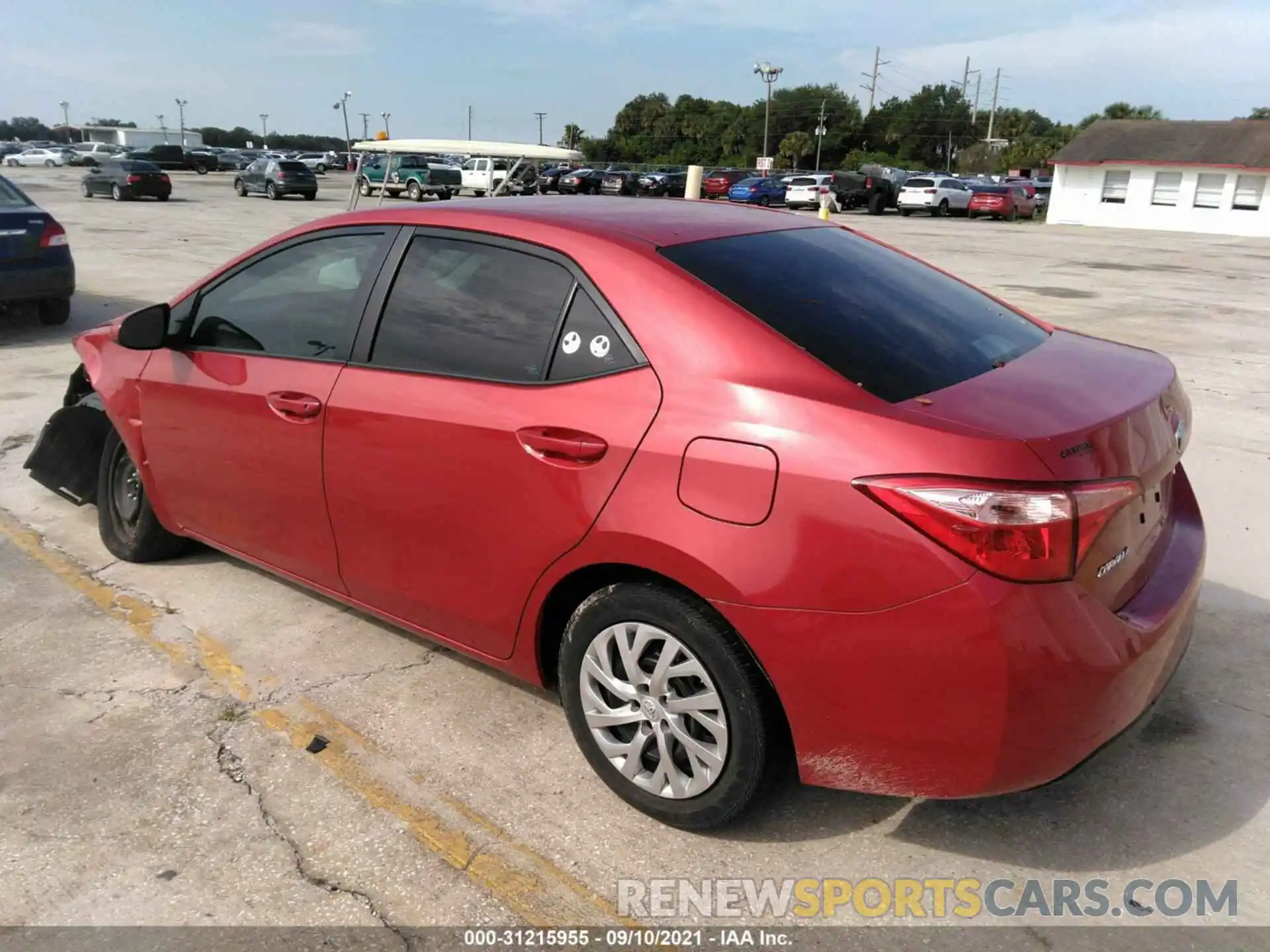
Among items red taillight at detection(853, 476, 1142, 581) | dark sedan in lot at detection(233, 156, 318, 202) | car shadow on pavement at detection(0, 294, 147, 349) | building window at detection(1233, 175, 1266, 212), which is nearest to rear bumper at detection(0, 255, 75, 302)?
car shadow on pavement at detection(0, 294, 147, 349)

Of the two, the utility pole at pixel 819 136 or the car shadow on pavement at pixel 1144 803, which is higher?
the utility pole at pixel 819 136

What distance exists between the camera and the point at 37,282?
9.66 metres

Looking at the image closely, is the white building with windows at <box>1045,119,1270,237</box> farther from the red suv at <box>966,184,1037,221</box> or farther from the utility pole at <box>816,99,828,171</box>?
the utility pole at <box>816,99,828,171</box>

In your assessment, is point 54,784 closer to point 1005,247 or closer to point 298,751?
point 298,751

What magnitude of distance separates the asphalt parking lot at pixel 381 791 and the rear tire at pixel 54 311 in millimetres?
6828

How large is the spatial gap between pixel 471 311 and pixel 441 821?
1.52 meters

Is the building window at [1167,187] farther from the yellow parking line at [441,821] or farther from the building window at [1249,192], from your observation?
the yellow parking line at [441,821]

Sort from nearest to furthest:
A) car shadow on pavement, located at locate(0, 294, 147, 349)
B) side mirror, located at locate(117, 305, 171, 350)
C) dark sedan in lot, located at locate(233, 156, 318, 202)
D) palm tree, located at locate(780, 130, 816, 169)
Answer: side mirror, located at locate(117, 305, 171, 350), car shadow on pavement, located at locate(0, 294, 147, 349), dark sedan in lot, located at locate(233, 156, 318, 202), palm tree, located at locate(780, 130, 816, 169)

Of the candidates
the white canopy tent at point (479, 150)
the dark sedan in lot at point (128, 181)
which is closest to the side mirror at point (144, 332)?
the white canopy tent at point (479, 150)

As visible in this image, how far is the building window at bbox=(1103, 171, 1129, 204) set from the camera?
4231 centimetres

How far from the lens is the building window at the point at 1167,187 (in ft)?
134

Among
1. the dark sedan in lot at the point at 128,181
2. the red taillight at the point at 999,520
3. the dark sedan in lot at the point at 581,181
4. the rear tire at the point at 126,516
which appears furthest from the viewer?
the dark sedan in lot at the point at 581,181

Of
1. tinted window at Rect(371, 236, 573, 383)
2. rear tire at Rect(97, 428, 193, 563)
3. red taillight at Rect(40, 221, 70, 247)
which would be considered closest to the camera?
tinted window at Rect(371, 236, 573, 383)

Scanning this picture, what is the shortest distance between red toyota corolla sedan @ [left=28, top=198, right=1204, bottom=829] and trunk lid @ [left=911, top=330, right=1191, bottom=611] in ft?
0.04
